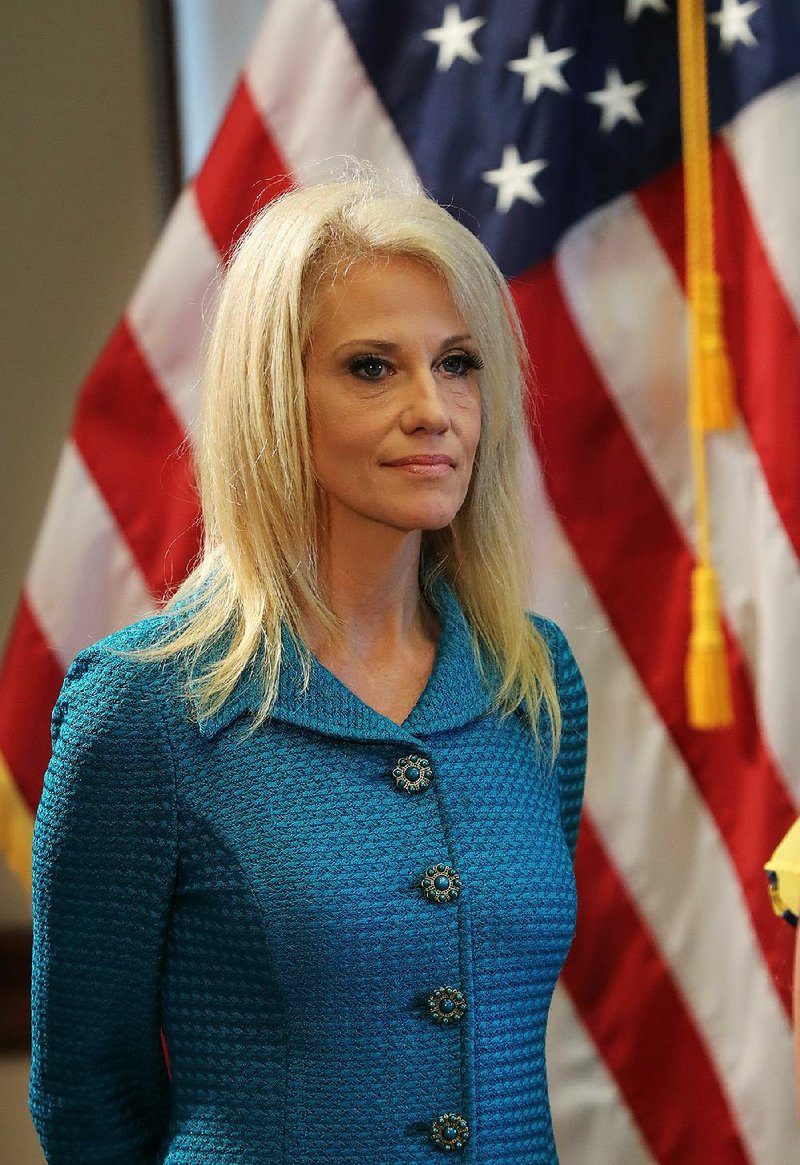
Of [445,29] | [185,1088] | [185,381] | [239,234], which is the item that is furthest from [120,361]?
[185,1088]

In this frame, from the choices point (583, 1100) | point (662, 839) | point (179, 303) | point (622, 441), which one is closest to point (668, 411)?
point (622, 441)

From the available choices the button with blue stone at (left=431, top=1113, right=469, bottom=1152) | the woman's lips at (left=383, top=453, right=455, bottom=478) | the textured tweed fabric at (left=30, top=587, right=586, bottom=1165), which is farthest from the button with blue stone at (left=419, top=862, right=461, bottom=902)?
the woman's lips at (left=383, top=453, right=455, bottom=478)

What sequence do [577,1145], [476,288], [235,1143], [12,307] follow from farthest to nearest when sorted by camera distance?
[12,307]
[577,1145]
[476,288]
[235,1143]

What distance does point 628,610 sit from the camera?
1745 mm

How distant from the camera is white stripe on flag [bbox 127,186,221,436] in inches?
70.9

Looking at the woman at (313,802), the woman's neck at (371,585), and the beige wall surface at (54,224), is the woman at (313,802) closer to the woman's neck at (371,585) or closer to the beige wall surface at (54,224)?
the woman's neck at (371,585)

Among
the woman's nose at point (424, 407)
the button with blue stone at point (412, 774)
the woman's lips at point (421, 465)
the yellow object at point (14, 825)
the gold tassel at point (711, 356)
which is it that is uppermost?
the gold tassel at point (711, 356)

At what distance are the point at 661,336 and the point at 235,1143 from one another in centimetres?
104

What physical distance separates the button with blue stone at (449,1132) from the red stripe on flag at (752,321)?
83cm

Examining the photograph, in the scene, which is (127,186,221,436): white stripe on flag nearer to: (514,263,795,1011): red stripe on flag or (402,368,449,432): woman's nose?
(514,263,795,1011): red stripe on flag

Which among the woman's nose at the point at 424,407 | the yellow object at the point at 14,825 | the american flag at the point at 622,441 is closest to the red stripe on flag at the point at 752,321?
the american flag at the point at 622,441

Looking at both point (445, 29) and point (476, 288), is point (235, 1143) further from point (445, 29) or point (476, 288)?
point (445, 29)

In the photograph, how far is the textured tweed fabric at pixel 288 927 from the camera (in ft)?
3.41

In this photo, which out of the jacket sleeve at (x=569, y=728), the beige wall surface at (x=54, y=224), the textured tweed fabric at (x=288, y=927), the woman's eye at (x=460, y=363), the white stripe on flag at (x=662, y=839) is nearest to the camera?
the textured tweed fabric at (x=288, y=927)
